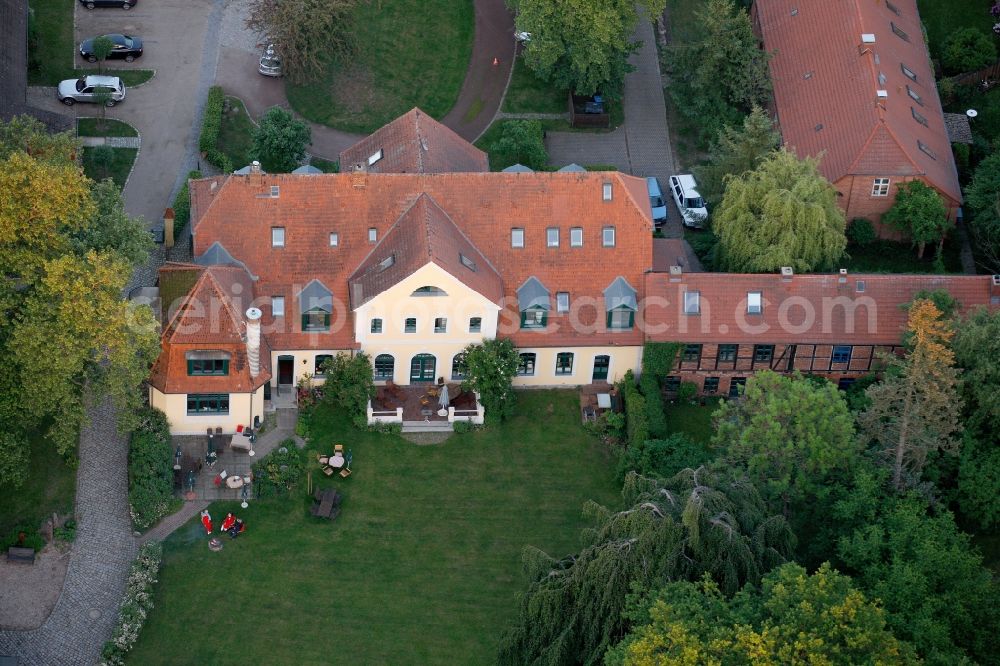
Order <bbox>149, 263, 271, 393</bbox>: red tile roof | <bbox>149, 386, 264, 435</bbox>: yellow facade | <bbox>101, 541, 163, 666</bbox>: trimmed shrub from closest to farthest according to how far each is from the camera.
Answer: <bbox>101, 541, 163, 666</bbox>: trimmed shrub
<bbox>149, 263, 271, 393</bbox>: red tile roof
<bbox>149, 386, 264, 435</bbox>: yellow facade

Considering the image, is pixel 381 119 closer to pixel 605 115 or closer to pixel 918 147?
pixel 605 115

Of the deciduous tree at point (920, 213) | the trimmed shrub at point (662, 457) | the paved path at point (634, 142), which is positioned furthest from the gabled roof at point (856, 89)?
the trimmed shrub at point (662, 457)

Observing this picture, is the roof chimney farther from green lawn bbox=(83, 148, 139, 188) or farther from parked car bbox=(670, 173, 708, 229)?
parked car bbox=(670, 173, 708, 229)

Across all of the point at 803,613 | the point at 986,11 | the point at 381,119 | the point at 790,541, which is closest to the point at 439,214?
the point at 381,119

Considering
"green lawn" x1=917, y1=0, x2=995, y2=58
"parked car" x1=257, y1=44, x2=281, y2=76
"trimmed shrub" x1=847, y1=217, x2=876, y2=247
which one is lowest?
"trimmed shrub" x1=847, y1=217, x2=876, y2=247

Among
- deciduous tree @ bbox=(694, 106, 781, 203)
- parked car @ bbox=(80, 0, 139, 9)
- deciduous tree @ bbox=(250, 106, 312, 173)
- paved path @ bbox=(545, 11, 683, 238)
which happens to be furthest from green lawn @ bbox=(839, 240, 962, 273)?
parked car @ bbox=(80, 0, 139, 9)

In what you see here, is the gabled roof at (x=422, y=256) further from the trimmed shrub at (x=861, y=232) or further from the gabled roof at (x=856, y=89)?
the trimmed shrub at (x=861, y=232)
